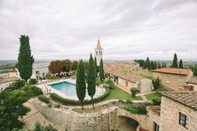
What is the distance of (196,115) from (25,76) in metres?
25.6

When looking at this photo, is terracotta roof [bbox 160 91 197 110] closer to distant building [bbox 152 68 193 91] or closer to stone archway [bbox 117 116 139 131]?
stone archway [bbox 117 116 139 131]

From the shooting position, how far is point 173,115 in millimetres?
7637

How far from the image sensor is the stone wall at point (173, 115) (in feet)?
20.6

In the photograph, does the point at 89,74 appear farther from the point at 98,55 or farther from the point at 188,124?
the point at 98,55

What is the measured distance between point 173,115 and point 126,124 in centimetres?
925

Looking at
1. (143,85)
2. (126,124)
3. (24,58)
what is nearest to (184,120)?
(126,124)

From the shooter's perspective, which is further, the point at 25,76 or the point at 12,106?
the point at 25,76

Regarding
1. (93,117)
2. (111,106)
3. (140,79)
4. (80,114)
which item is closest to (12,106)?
(80,114)

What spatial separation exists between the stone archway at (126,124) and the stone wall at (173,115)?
6.56m

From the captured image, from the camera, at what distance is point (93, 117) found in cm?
1267

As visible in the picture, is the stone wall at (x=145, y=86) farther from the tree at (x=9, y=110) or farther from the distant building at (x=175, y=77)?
the tree at (x=9, y=110)

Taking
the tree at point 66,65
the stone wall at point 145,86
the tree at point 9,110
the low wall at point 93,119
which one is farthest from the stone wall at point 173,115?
the tree at point 66,65

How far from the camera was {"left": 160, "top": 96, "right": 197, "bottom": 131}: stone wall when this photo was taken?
6.27 meters

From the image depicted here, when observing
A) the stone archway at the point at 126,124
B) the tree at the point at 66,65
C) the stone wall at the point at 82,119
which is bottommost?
the stone archway at the point at 126,124
